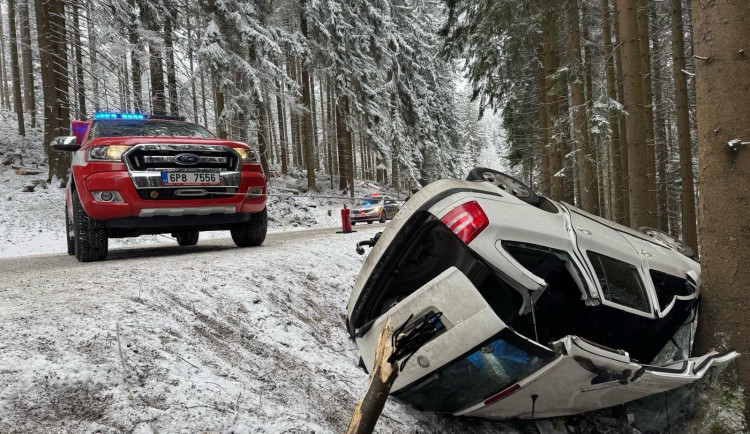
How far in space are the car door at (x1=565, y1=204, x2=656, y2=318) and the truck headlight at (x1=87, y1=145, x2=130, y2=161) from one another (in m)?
4.88

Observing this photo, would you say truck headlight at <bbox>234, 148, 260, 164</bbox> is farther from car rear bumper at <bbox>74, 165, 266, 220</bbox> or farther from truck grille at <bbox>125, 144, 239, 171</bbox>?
car rear bumper at <bbox>74, 165, 266, 220</bbox>

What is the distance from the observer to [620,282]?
121 inches

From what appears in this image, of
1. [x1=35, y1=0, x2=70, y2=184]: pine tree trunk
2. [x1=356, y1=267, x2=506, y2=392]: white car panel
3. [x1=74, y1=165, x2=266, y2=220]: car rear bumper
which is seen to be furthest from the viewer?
[x1=35, y1=0, x2=70, y2=184]: pine tree trunk

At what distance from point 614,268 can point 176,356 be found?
9.40ft

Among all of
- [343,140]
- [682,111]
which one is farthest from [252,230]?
[343,140]

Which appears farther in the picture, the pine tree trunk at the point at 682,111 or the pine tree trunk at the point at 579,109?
the pine tree trunk at the point at 579,109

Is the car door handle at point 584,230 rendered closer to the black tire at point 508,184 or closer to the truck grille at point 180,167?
the black tire at point 508,184

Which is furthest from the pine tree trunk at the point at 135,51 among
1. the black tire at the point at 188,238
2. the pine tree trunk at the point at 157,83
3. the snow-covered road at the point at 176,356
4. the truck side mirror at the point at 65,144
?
the snow-covered road at the point at 176,356

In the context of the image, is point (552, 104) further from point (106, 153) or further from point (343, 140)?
point (343, 140)

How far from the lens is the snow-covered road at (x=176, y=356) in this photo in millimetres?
2328

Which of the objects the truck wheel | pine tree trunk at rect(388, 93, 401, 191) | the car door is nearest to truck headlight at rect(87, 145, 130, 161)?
the truck wheel

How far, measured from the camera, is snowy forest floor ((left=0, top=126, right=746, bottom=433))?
2351 millimetres

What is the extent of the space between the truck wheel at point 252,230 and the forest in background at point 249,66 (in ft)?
33.4

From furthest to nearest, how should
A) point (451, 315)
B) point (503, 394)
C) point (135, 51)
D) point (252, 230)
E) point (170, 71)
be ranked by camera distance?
1. point (170, 71)
2. point (135, 51)
3. point (252, 230)
4. point (503, 394)
5. point (451, 315)
